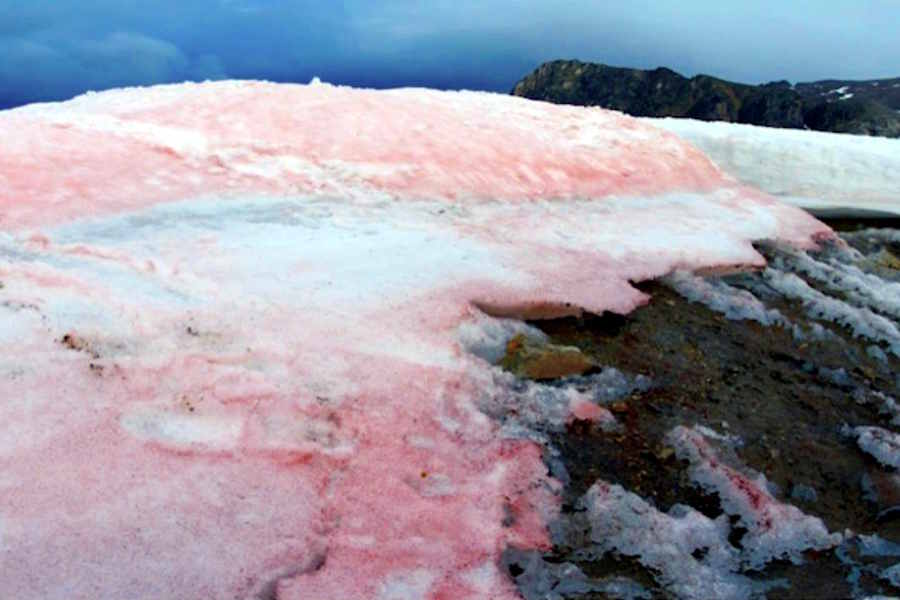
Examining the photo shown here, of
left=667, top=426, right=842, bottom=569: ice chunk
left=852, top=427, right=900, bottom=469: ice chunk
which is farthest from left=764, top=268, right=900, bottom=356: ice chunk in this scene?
left=667, top=426, right=842, bottom=569: ice chunk

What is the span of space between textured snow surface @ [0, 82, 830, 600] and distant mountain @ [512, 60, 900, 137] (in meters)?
64.4

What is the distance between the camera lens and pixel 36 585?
130 inches

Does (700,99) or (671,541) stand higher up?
(700,99)

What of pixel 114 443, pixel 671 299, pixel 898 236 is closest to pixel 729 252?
pixel 671 299

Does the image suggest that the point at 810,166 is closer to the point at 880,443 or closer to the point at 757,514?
the point at 880,443

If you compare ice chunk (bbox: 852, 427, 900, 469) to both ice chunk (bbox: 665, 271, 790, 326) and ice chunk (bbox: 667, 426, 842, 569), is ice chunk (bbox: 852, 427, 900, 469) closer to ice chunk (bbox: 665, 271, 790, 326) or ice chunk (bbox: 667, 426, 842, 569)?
ice chunk (bbox: 667, 426, 842, 569)

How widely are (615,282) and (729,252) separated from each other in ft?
8.77

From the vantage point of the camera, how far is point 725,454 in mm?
5137

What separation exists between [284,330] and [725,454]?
3.17 meters

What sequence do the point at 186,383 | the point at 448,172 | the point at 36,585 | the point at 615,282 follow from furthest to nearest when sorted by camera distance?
the point at 448,172
the point at 615,282
the point at 186,383
the point at 36,585

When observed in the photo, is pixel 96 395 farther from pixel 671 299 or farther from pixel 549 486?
pixel 671 299

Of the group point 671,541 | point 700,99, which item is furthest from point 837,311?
point 700,99

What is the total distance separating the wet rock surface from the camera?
3994mm

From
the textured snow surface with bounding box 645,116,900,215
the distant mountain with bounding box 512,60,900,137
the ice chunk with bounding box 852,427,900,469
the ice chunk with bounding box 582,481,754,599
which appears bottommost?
the ice chunk with bounding box 852,427,900,469
